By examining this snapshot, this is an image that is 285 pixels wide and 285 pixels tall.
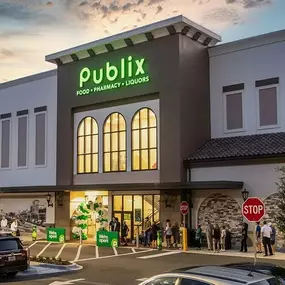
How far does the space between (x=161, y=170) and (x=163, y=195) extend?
5.13ft

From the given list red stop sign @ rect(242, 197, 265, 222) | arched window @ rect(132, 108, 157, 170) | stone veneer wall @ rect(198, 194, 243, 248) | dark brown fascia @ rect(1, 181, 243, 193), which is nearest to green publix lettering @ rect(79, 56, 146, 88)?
arched window @ rect(132, 108, 157, 170)

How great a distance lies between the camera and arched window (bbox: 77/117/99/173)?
35938 mm

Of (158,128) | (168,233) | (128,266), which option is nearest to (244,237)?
(168,233)

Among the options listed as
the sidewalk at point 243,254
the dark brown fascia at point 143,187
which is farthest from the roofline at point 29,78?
the sidewalk at point 243,254

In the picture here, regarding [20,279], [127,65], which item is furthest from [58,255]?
[127,65]

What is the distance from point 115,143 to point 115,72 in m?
4.81

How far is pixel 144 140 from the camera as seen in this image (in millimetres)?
33188

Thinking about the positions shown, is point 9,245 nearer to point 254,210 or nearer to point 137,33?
point 254,210

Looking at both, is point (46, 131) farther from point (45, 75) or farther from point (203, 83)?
point (203, 83)

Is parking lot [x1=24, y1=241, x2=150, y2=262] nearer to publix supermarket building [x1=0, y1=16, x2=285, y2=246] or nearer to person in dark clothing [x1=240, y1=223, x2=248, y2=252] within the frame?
publix supermarket building [x1=0, y1=16, x2=285, y2=246]

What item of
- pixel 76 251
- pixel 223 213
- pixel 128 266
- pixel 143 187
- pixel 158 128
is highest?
pixel 158 128

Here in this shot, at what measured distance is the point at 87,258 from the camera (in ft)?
81.9

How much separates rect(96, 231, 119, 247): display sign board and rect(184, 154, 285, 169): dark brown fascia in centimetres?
593

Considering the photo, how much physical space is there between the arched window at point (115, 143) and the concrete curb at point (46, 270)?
13.6m
